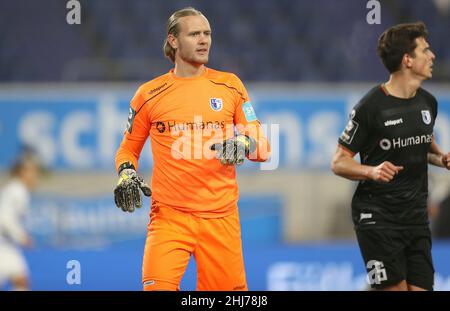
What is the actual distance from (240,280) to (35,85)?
7.34m

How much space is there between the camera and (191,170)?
5.65 metres

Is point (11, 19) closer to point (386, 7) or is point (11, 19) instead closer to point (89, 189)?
point (89, 189)

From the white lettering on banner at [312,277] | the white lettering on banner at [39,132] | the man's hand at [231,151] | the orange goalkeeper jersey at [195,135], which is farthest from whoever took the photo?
the white lettering on banner at [39,132]

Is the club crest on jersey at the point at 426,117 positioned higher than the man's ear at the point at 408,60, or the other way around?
the man's ear at the point at 408,60

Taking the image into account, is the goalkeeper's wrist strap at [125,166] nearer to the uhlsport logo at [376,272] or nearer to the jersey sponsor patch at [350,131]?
the jersey sponsor patch at [350,131]

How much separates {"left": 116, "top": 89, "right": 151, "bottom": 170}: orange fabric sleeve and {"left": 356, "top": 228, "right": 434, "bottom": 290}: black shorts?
1664mm

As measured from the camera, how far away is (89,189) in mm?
12469

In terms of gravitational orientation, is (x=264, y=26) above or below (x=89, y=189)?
above

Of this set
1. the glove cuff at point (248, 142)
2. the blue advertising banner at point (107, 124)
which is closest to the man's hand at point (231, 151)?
the glove cuff at point (248, 142)

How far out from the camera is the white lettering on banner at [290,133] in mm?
12288

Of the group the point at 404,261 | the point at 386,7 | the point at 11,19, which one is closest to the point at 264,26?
the point at 386,7

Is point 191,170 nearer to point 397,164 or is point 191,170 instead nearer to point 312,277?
point 397,164

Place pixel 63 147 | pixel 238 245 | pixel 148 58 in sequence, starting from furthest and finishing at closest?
pixel 148 58, pixel 63 147, pixel 238 245
